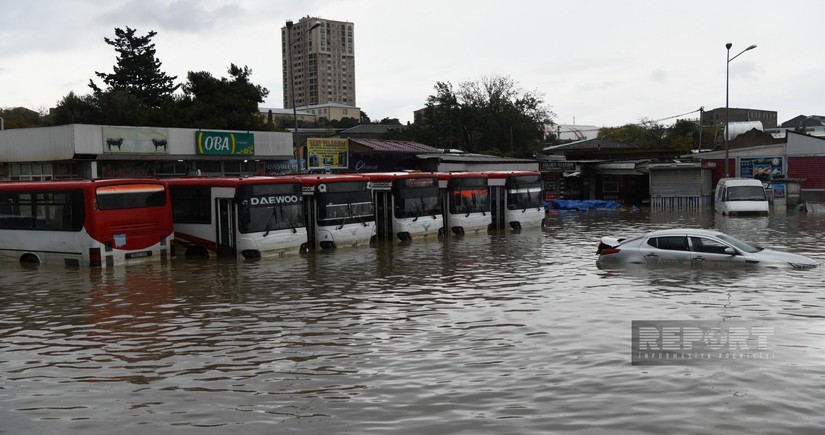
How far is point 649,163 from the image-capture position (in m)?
57.1

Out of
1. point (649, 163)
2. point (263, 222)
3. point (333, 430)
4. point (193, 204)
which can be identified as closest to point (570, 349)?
point (333, 430)

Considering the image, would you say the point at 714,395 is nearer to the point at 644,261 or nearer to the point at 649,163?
the point at 644,261

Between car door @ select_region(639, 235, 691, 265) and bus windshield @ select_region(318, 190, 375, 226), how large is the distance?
433 inches

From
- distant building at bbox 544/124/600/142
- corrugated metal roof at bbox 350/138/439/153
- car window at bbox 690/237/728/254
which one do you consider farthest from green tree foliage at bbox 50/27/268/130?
distant building at bbox 544/124/600/142

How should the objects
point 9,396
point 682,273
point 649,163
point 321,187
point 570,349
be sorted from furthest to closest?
point 649,163
point 321,187
point 682,273
point 570,349
point 9,396

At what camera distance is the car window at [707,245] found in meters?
19.7

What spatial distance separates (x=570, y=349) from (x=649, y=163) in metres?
47.7

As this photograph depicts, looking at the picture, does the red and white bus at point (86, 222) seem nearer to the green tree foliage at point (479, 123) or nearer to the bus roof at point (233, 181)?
the bus roof at point (233, 181)

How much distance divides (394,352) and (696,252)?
424 inches

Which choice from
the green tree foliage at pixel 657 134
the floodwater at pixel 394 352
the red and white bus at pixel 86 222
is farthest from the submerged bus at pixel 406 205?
the green tree foliage at pixel 657 134

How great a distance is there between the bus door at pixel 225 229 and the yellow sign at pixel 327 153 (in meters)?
19.2

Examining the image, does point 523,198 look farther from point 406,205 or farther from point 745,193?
point 745,193

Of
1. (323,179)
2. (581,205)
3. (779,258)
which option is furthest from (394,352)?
(581,205)

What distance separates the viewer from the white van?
4125 cm
